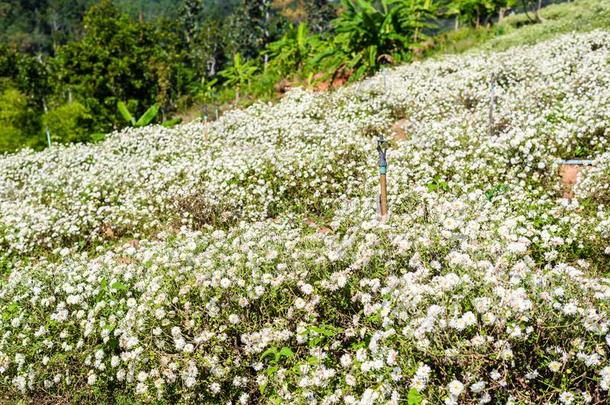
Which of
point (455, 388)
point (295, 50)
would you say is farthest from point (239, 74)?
point (455, 388)

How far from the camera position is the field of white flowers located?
3.29 meters

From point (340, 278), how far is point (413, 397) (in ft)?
3.96

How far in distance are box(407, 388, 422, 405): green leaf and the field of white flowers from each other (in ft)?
0.03

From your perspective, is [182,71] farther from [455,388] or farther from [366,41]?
[455,388]

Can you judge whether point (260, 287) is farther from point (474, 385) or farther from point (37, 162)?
point (37, 162)

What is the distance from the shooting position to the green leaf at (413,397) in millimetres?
3189

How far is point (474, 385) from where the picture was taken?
3.03 m

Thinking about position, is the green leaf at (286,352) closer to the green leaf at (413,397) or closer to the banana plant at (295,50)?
the green leaf at (413,397)

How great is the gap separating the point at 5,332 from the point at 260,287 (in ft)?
9.86

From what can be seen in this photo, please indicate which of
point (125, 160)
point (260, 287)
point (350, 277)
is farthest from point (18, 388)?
point (125, 160)

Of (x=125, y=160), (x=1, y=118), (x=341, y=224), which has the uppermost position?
(x=341, y=224)

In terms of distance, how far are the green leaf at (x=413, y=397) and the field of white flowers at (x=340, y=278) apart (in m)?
0.01

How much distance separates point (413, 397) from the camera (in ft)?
10.5

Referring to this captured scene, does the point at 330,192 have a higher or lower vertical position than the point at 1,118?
higher
